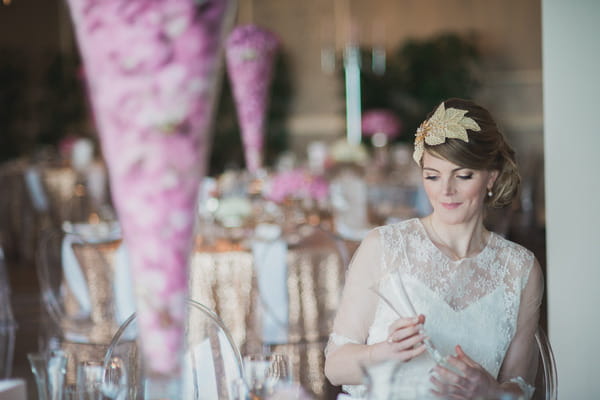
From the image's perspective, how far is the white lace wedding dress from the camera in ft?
6.61

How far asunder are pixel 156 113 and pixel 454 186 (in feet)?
4.07

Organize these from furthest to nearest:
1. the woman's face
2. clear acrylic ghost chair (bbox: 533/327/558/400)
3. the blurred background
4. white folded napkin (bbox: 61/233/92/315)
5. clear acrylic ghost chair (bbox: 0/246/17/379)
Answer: the blurred background, clear acrylic ghost chair (bbox: 0/246/17/379), white folded napkin (bbox: 61/233/92/315), the woman's face, clear acrylic ghost chair (bbox: 533/327/558/400)

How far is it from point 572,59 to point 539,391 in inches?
79.2

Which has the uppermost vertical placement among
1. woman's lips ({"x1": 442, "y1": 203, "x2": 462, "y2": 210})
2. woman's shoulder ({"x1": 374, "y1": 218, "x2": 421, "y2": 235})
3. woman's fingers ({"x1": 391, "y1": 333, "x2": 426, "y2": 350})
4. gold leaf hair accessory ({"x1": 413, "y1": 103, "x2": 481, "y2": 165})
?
gold leaf hair accessory ({"x1": 413, "y1": 103, "x2": 481, "y2": 165})

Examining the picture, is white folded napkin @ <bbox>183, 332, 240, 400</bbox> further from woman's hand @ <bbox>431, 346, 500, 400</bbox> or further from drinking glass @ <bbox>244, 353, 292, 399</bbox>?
woman's hand @ <bbox>431, 346, 500, 400</bbox>

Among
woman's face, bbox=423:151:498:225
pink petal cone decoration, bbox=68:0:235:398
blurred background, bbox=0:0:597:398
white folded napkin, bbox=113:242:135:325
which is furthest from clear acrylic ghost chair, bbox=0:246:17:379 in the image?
pink petal cone decoration, bbox=68:0:235:398

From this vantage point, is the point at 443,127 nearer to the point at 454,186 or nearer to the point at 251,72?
the point at 454,186

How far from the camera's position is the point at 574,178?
84.0 inches

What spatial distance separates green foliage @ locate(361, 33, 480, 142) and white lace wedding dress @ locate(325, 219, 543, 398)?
7.04 metres

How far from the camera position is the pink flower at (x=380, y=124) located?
347 inches

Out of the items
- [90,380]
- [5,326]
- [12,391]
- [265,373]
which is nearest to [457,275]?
[265,373]

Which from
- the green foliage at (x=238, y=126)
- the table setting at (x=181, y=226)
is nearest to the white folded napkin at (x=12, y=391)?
the table setting at (x=181, y=226)

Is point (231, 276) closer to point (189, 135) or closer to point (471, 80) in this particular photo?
point (189, 135)

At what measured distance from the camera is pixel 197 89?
0.93 m
